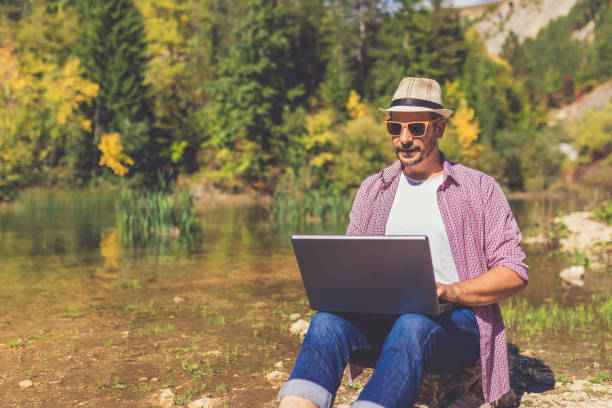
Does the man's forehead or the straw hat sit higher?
the straw hat

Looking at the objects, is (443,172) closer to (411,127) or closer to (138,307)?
(411,127)

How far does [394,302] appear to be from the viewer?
2521 mm

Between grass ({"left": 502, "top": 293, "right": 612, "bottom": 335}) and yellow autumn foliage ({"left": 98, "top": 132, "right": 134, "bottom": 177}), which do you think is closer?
grass ({"left": 502, "top": 293, "right": 612, "bottom": 335})

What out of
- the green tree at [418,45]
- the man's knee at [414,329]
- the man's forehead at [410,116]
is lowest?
the man's knee at [414,329]

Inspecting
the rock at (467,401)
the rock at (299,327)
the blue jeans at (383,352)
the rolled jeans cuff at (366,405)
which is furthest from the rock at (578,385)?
the rock at (299,327)

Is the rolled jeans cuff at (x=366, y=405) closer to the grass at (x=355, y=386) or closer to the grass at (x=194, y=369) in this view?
the grass at (x=355, y=386)

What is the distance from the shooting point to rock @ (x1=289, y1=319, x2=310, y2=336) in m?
5.64

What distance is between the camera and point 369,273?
2.47m

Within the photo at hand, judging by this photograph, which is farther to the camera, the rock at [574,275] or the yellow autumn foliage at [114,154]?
the yellow autumn foliage at [114,154]

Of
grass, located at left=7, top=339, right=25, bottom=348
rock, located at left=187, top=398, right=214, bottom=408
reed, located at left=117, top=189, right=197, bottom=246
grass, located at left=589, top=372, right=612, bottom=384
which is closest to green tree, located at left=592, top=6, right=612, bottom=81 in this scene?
reed, located at left=117, top=189, right=197, bottom=246

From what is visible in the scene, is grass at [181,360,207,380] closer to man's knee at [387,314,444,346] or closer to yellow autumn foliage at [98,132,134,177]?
man's knee at [387,314,444,346]

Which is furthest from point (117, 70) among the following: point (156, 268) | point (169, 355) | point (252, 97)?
point (169, 355)

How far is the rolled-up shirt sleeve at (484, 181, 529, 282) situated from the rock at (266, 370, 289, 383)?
2074 mm

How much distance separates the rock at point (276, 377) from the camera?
170 inches
